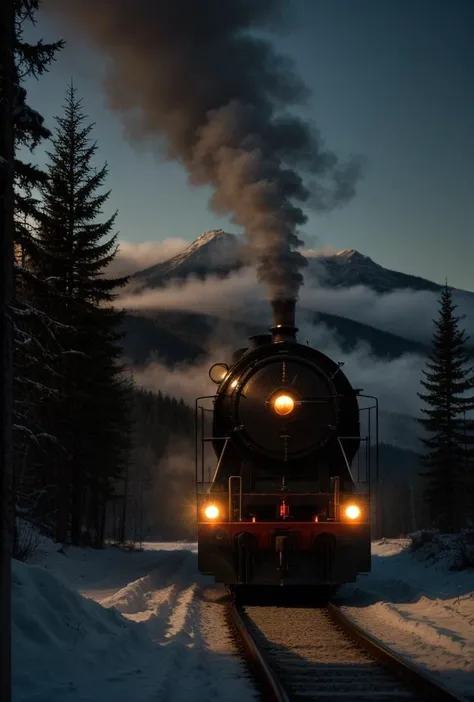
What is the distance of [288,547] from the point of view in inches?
469

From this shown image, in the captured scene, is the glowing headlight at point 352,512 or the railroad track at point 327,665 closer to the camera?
the railroad track at point 327,665

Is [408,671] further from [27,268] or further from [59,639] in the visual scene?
[27,268]

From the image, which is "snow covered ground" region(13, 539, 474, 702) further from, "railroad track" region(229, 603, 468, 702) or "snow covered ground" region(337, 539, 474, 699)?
"railroad track" region(229, 603, 468, 702)

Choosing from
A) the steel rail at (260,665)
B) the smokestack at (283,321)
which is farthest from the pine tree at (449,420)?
the steel rail at (260,665)

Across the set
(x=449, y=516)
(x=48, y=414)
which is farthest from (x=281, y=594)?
(x=449, y=516)

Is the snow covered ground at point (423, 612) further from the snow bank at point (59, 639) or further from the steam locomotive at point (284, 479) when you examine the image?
the snow bank at point (59, 639)

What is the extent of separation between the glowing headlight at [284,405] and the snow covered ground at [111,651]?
3230 millimetres

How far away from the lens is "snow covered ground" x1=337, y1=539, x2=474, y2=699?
26.1 feet

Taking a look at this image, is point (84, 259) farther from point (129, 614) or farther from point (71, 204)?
point (129, 614)

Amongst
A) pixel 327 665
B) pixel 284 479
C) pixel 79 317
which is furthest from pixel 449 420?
pixel 327 665

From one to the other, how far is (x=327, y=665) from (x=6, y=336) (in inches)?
177

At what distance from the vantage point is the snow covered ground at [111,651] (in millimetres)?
6617

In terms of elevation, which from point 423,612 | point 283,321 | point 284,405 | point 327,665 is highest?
point 283,321

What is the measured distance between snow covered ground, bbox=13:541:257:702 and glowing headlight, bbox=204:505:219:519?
1448 millimetres
